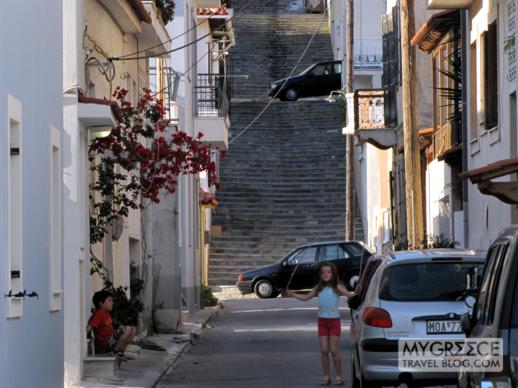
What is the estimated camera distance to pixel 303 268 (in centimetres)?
4438

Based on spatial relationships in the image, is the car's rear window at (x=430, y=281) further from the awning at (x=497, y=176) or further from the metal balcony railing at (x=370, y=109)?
the metal balcony railing at (x=370, y=109)

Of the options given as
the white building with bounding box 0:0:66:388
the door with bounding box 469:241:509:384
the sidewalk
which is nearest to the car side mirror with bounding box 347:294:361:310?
the sidewalk

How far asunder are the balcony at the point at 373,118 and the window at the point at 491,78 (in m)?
11.3

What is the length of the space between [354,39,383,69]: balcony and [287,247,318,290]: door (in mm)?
9676

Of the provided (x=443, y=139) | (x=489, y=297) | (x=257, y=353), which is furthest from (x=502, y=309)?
(x=443, y=139)

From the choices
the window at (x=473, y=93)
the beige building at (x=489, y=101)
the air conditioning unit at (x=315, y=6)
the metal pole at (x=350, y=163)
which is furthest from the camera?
the air conditioning unit at (x=315, y=6)

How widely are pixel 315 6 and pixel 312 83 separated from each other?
17.3 metres

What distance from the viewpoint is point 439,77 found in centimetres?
3500

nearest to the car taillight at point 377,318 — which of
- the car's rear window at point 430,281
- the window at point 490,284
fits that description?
the car's rear window at point 430,281

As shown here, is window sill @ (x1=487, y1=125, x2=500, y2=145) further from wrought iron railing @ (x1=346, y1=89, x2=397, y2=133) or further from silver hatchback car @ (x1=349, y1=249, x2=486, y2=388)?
wrought iron railing @ (x1=346, y1=89, x2=397, y2=133)

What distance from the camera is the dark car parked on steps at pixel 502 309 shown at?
9062 mm

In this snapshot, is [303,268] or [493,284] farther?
[303,268]

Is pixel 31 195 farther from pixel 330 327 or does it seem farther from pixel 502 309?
pixel 330 327

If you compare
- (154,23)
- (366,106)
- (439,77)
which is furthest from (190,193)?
(154,23)
